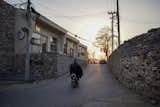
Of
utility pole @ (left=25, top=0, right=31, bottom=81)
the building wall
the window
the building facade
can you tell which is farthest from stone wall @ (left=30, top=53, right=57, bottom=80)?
the window

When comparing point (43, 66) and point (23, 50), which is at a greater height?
point (23, 50)

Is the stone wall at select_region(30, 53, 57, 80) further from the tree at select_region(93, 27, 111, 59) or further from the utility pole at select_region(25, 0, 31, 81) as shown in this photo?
the tree at select_region(93, 27, 111, 59)

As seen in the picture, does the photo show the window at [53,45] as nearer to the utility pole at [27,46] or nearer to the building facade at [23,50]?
the building facade at [23,50]

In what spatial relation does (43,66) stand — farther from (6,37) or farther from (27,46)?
(6,37)

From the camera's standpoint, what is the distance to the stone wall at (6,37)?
2137cm

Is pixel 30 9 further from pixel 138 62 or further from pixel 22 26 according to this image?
pixel 138 62

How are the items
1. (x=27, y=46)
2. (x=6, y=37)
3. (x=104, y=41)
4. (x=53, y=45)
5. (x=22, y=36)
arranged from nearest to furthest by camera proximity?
(x=27, y=46), (x=22, y=36), (x=6, y=37), (x=53, y=45), (x=104, y=41)

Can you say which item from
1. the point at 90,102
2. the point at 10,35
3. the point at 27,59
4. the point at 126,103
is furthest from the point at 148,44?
the point at 10,35

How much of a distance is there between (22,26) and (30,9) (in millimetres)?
1796

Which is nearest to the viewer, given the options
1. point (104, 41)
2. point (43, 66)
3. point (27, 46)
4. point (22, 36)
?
point (43, 66)

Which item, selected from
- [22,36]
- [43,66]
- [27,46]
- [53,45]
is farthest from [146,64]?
[53,45]

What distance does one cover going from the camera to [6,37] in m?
21.9

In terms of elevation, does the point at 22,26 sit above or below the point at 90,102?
above

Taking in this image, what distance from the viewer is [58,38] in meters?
30.6
